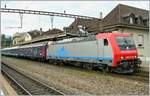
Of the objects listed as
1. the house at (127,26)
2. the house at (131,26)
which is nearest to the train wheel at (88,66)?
the house at (127,26)

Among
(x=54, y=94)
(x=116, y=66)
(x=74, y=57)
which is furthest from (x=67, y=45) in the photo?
(x=54, y=94)

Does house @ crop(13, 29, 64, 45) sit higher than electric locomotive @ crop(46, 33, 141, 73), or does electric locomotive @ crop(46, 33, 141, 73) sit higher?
house @ crop(13, 29, 64, 45)

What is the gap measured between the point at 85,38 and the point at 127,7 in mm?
22559

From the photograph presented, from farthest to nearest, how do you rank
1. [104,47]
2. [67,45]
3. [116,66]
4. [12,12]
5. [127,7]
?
[127,7] → [12,12] → [67,45] → [104,47] → [116,66]

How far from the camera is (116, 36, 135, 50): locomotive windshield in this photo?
19688mm

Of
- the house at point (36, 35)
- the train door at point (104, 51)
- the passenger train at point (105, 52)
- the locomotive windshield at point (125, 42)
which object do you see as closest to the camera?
the passenger train at point (105, 52)

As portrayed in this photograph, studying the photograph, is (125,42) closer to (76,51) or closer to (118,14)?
(76,51)

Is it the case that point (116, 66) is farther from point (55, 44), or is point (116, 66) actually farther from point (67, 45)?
point (55, 44)

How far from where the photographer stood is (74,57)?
2591 cm

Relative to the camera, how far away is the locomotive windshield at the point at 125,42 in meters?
19.7

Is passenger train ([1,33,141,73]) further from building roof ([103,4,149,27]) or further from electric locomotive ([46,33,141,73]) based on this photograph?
building roof ([103,4,149,27])

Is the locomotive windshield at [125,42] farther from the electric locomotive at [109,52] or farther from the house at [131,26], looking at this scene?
the house at [131,26]

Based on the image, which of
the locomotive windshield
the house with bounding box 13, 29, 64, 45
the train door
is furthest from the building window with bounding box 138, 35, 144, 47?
the train door

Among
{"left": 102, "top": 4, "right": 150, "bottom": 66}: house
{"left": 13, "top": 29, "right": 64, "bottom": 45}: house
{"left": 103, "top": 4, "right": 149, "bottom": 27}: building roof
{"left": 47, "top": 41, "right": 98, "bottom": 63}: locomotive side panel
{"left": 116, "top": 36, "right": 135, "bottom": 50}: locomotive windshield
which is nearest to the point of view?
{"left": 116, "top": 36, "right": 135, "bottom": 50}: locomotive windshield
